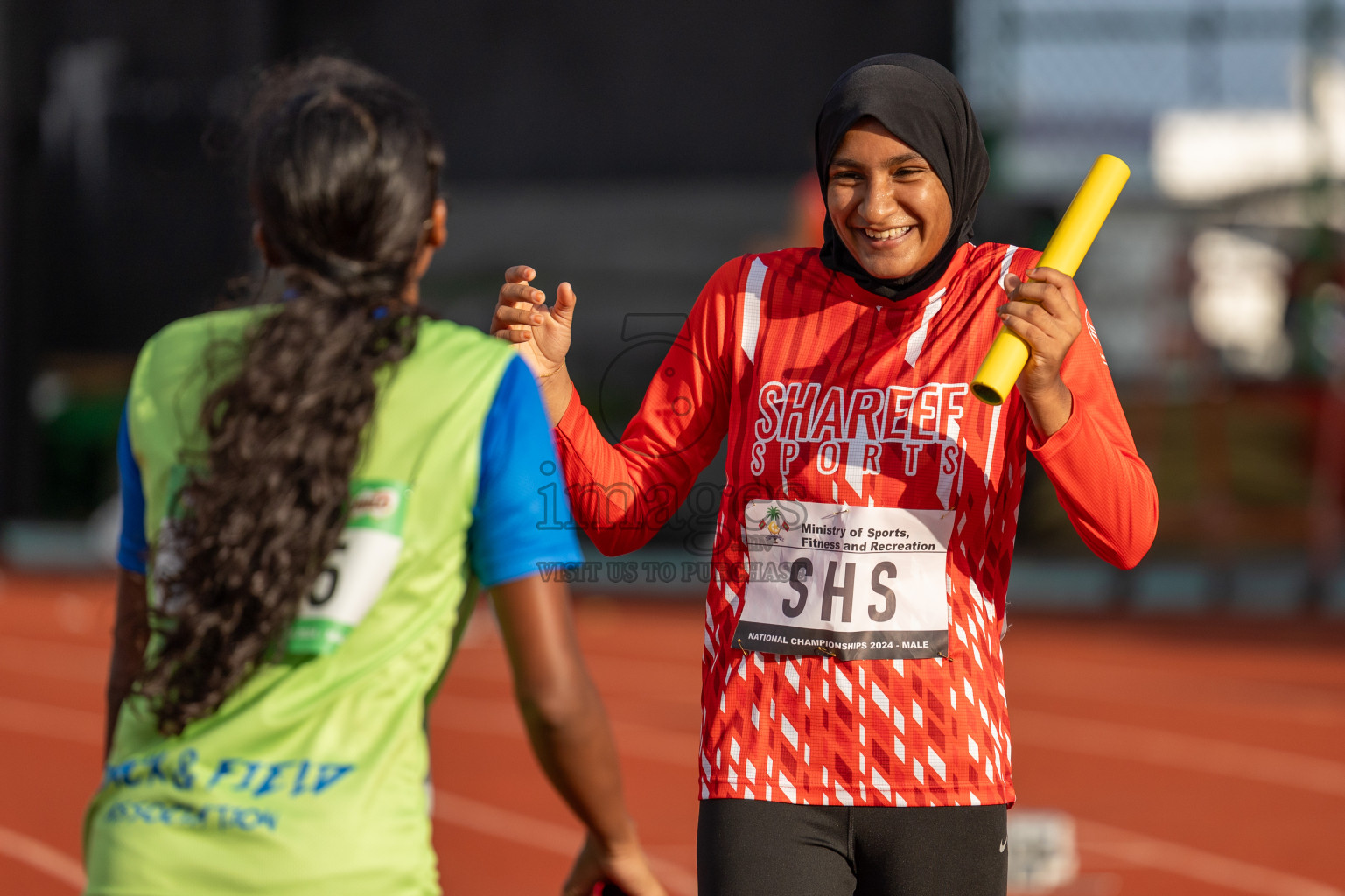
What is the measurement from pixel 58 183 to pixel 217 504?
15.3 meters

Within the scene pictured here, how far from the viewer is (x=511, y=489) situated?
5.89 feet

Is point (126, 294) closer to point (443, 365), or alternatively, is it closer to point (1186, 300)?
point (1186, 300)

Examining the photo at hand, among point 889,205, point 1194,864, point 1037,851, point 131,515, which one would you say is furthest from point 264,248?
point 1194,864

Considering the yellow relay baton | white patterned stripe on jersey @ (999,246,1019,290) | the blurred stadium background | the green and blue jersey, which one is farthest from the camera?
the blurred stadium background

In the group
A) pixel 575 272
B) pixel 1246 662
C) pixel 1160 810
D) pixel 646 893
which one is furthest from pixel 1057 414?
pixel 575 272

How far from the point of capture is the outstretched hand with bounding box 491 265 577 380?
245 cm

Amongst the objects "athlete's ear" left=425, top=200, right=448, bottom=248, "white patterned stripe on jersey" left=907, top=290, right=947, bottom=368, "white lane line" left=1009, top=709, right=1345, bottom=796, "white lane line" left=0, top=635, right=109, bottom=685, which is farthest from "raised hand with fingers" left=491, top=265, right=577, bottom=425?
"white lane line" left=0, top=635, right=109, bottom=685

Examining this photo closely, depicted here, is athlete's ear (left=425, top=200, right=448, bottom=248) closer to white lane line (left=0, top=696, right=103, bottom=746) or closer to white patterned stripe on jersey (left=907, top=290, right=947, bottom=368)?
white patterned stripe on jersey (left=907, top=290, right=947, bottom=368)

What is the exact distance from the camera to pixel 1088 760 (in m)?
7.39

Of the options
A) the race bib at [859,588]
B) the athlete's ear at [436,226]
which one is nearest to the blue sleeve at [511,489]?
the athlete's ear at [436,226]

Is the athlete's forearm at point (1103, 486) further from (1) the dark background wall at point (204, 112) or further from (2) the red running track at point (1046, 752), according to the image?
(1) the dark background wall at point (204, 112)

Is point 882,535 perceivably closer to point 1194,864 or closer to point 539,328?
point 539,328

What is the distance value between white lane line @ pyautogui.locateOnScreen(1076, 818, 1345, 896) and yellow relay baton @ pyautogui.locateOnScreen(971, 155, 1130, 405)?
12.2ft

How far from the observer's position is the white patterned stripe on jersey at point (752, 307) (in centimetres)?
246
